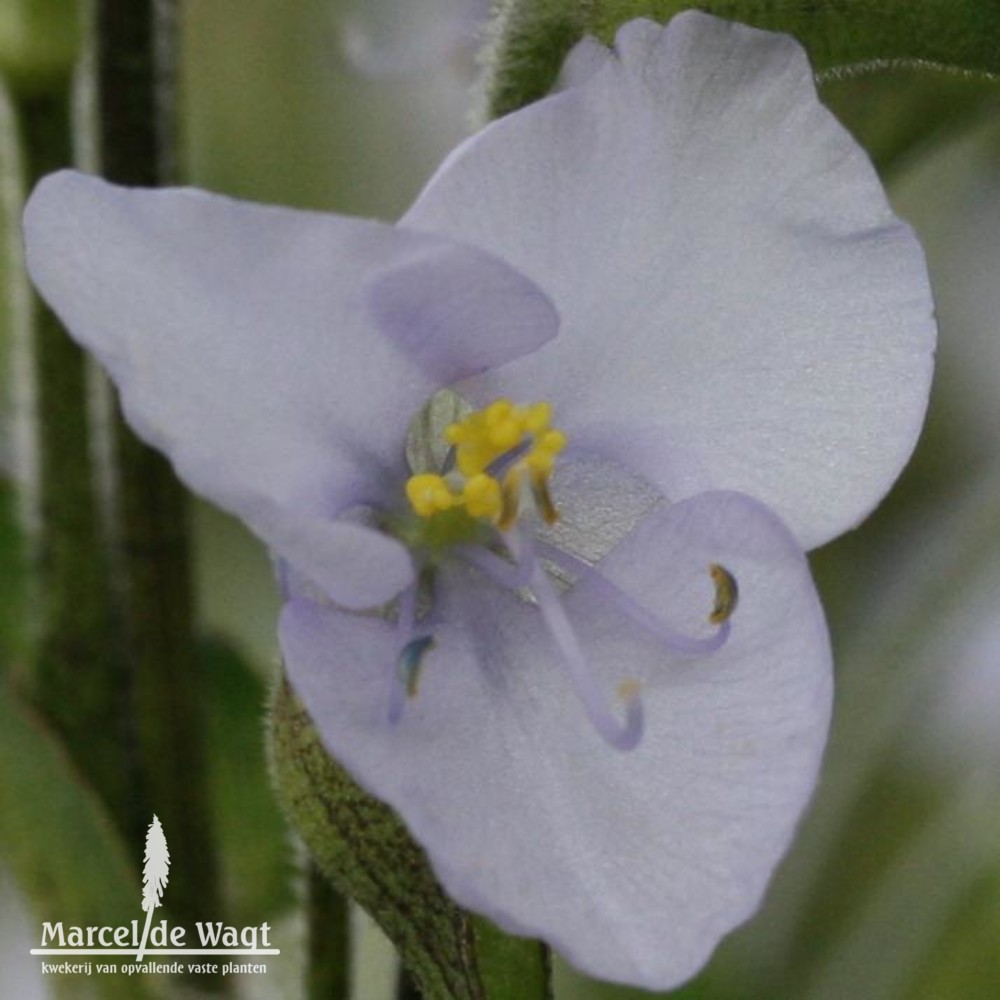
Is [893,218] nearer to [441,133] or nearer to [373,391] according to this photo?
[373,391]

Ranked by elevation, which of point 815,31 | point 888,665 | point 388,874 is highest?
point 815,31

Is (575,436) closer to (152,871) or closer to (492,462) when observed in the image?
(492,462)

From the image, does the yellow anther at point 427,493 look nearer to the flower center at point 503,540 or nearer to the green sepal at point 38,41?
the flower center at point 503,540

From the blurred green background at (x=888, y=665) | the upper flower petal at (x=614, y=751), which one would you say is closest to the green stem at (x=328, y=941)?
the blurred green background at (x=888, y=665)

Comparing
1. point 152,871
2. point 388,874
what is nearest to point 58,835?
point 152,871

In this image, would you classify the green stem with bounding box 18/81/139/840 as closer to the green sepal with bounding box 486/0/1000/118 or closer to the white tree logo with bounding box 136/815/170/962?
the white tree logo with bounding box 136/815/170/962

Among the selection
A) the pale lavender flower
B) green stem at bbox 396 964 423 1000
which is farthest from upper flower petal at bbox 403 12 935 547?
green stem at bbox 396 964 423 1000
